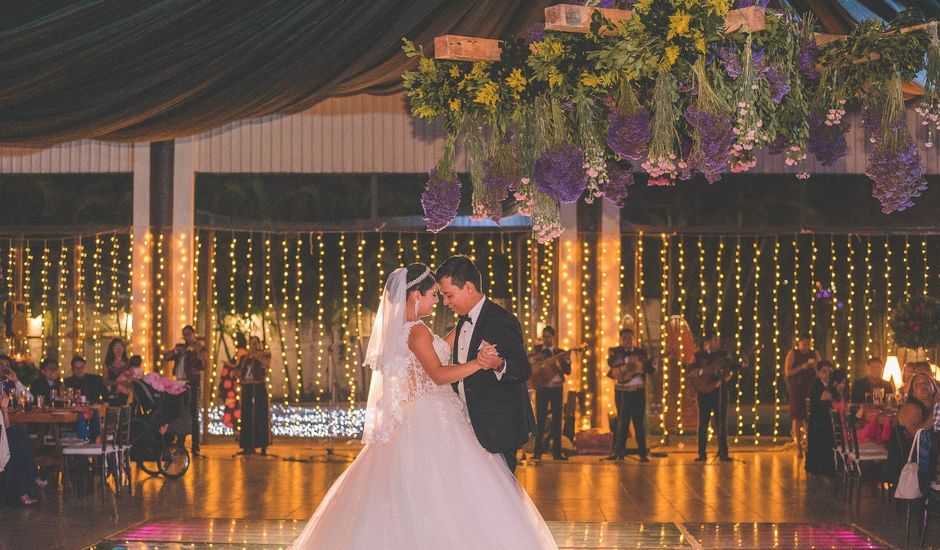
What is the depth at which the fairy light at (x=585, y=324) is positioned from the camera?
48.1 feet

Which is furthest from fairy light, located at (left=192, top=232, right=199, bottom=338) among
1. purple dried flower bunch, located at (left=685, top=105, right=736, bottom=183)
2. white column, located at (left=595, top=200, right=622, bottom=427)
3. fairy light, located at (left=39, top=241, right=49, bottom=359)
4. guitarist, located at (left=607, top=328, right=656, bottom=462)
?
purple dried flower bunch, located at (left=685, top=105, right=736, bottom=183)

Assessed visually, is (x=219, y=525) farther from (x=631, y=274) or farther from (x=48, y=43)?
(x=631, y=274)

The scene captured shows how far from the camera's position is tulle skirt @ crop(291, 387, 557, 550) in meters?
5.95

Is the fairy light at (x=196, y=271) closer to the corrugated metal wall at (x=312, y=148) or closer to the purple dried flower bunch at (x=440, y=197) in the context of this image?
the corrugated metal wall at (x=312, y=148)

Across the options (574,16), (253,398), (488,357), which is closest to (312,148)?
(253,398)

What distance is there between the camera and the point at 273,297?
15.5 metres

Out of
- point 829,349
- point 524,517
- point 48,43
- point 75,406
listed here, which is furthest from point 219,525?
point 829,349

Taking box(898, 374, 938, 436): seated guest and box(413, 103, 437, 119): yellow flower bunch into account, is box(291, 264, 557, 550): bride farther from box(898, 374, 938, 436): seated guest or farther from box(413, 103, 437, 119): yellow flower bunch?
box(898, 374, 938, 436): seated guest

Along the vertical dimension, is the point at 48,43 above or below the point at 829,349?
above

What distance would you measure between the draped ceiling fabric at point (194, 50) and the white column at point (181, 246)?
28.7 ft

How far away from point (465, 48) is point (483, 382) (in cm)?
167

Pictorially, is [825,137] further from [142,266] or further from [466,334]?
[142,266]

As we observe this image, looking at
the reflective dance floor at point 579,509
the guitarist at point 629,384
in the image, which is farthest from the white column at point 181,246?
the guitarist at point 629,384

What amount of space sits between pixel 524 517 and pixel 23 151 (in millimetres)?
10707
